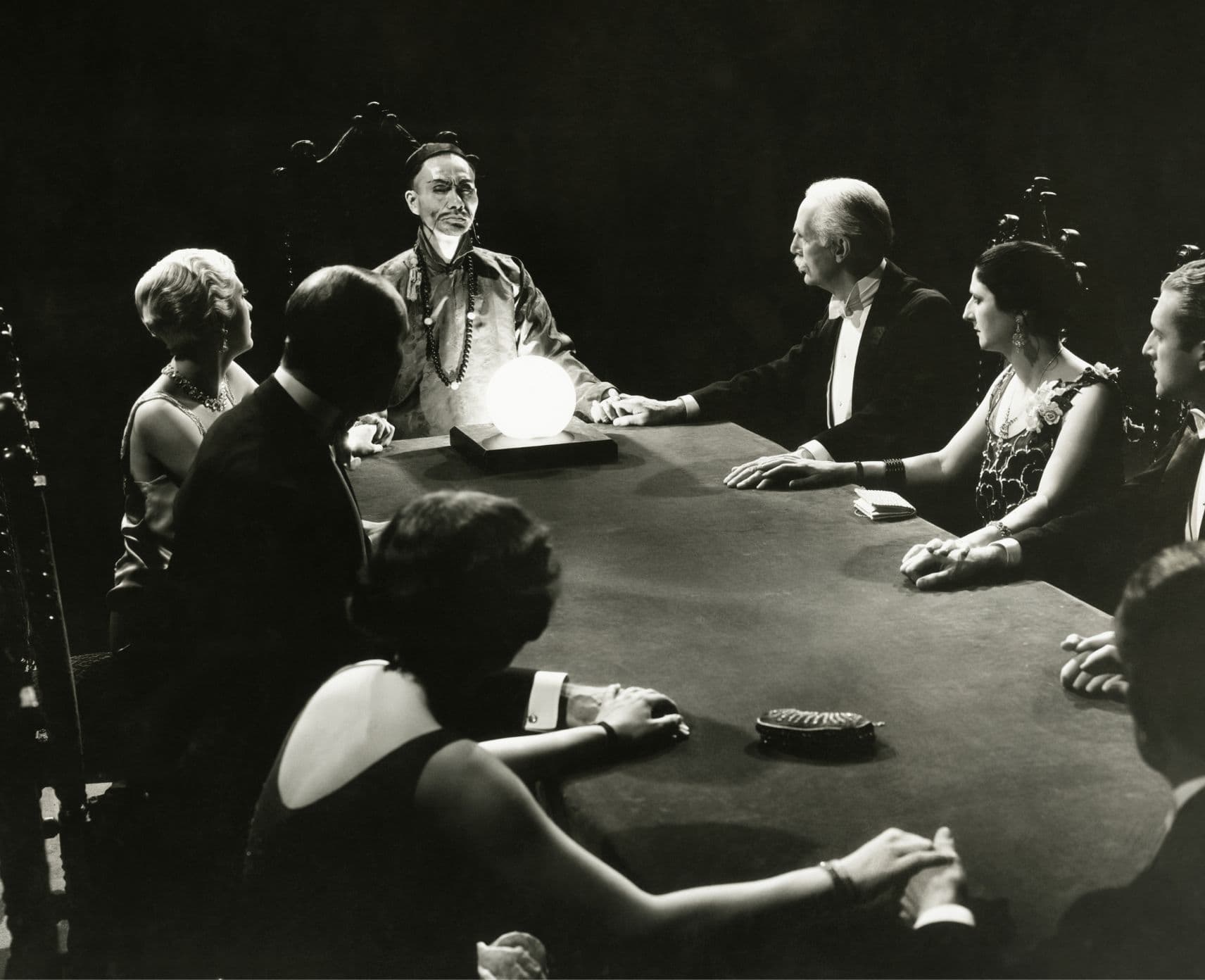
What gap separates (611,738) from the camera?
2.05 metres

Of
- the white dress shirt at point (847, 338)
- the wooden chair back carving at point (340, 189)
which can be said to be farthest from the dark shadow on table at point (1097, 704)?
the wooden chair back carving at point (340, 189)

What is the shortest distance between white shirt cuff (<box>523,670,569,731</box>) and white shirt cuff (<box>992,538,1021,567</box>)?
1231mm

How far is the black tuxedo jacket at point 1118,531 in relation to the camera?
2.84m

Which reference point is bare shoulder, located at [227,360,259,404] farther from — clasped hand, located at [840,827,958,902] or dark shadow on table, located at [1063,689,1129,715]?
clasped hand, located at [840,827,958,902]

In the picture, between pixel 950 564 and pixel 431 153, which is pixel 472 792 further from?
pixel 431 153

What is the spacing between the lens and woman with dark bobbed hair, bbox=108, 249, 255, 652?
331 centimetres

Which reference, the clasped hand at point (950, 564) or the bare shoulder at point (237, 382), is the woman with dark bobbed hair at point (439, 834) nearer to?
the clasped hand at point (950, 564)

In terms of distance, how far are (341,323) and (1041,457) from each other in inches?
86.3

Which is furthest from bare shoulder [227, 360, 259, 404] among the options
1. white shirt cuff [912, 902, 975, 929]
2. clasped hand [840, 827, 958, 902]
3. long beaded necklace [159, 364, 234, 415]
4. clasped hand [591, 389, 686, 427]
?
white shirt cuff [912, 902, 975, 929]

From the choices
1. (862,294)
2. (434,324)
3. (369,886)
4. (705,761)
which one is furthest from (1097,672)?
(434,324)

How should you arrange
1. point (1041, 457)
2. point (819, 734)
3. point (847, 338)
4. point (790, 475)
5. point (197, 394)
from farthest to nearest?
point (847, 338)
point (790, 475)
point (1041, 457)
point (197, 394)
point (819, 734)

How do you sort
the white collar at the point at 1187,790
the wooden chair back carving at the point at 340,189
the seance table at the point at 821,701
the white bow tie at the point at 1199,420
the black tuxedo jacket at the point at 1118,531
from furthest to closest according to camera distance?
the wooden chair back carving at the point at 340,189 < the black tuxedo jacket at the point at 1118,531 < the white bow tie at the point at 1199,420 < the seance table at the point at 821,701 < the white collar at the point at 1187,790

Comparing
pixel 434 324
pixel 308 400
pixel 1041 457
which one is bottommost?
pixel 1041 457

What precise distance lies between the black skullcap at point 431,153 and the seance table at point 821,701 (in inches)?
85.4
